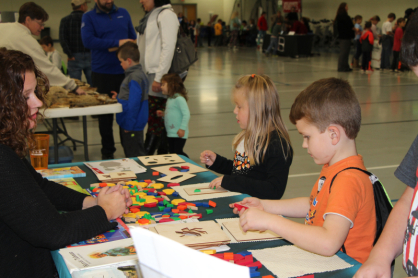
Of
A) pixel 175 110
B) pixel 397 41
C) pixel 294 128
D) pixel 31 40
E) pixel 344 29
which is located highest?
pixel 344 29

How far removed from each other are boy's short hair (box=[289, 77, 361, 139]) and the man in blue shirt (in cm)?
308

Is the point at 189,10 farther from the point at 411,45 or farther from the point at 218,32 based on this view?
the point at 411,45

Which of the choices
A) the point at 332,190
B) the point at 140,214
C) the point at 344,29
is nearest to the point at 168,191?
the point at 140,214

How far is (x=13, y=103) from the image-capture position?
125 centimetres

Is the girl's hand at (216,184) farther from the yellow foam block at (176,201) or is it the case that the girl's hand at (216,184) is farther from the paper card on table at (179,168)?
the paper card on table at (179,168)

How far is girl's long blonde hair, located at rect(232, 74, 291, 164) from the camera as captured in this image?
6.55ft

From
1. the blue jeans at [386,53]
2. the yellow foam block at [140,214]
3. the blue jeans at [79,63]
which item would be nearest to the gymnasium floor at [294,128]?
the blue jeans at [386,53]

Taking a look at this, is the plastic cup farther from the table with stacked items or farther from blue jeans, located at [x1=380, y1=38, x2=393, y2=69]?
blue jeans, located at [x1=380, y1=38, x2=393, y2=69]

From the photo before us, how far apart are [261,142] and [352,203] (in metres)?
0.82

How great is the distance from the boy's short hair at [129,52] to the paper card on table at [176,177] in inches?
77.6

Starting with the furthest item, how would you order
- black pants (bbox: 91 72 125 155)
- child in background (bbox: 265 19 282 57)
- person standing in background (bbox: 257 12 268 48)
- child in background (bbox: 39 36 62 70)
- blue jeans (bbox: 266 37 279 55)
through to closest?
1. person standing in background (bbox: 257 12 268 48)
2. blue jeans (bbox: 266 37 279 55)
3. child in background (bbox: 265 19 282 57)
4. child in background (bbox: 39 36 62 70)
5. black pants (bbox: 91 72 125 155)

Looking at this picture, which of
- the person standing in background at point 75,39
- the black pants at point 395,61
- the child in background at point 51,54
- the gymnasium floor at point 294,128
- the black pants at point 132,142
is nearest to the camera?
the black pants at point 132,142

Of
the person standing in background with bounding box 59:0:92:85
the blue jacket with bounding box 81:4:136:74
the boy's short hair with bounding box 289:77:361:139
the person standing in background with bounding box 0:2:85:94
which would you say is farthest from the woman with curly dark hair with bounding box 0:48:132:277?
the person standing in background with bounding box 59:0:92:85

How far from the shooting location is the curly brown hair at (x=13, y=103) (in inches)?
48.6
